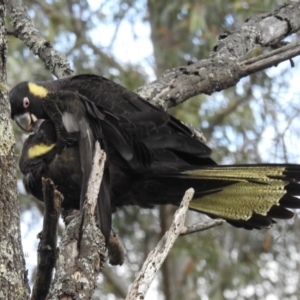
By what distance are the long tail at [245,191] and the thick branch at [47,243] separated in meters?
0.78

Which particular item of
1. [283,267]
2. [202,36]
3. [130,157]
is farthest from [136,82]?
[130,157]

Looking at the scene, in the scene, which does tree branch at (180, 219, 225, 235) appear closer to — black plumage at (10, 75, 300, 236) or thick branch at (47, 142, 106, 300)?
thick branch at (47, 142, 106, 300)

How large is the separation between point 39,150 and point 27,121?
0.40m

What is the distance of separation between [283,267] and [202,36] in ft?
6.42

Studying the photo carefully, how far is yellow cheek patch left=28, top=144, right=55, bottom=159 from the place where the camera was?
2.29 m

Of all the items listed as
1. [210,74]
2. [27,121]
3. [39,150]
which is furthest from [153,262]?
[27,121]

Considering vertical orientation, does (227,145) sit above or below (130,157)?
above

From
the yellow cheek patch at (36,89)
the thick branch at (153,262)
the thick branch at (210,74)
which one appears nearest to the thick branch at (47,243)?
the thick branch at (153,262)

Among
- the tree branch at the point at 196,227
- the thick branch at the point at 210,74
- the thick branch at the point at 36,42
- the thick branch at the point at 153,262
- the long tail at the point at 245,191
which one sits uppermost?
the thick branch at the point at 36,42

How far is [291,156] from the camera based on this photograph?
359cm

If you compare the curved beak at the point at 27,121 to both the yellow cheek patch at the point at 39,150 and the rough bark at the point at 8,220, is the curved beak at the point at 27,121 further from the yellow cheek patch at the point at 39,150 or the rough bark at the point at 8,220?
the rough bark at the point at 8,220

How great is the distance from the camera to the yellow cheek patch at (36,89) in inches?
102

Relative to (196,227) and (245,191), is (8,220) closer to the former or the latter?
(196,227)

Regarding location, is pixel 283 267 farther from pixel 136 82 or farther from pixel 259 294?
pixel 136 82
